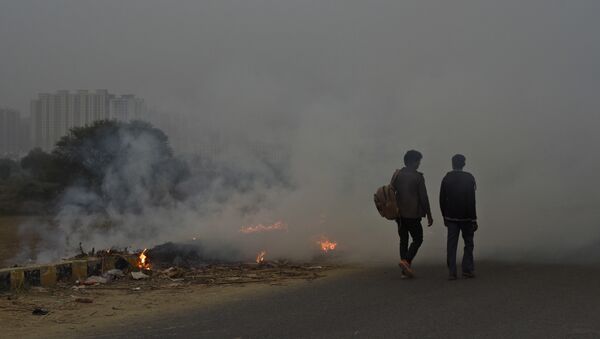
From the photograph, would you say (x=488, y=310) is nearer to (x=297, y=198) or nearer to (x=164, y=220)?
(x=297, y=198)

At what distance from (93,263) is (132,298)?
173 cm

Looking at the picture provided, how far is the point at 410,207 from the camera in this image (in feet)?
25.5

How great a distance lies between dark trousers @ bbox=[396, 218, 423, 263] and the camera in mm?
7707

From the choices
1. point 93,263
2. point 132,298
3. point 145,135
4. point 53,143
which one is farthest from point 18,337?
point 53,143

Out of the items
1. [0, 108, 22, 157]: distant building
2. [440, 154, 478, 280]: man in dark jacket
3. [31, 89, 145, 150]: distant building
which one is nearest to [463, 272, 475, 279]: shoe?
[440, 154, 478, 280]: man in dark jacket

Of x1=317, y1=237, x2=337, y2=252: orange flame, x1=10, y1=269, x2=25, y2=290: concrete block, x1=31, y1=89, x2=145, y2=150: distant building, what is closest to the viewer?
x1=10, y1=269, x2=25, y2=290: concrete block

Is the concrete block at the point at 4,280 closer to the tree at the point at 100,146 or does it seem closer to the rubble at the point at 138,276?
the rubble at the point at 138,276

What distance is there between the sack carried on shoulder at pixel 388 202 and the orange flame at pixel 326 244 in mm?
2689

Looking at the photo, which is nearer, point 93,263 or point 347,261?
point 93,263

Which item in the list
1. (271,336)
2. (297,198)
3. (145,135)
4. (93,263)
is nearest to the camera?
(271,336)

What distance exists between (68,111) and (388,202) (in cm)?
2048

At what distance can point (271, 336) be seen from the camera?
5.08 m

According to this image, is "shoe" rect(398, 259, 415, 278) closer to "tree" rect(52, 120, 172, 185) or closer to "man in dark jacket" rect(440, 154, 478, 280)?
"man in dark jacket" rect(440, 154, 478, 280)

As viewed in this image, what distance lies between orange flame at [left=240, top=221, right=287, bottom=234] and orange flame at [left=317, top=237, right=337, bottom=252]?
2.32ft
